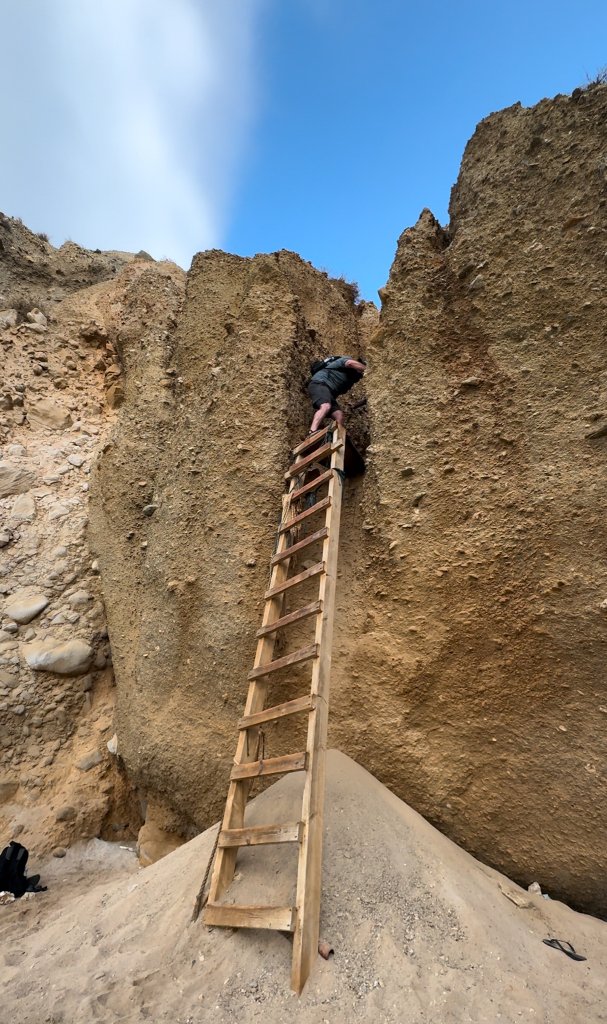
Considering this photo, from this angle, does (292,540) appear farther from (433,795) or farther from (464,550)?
(433,795)

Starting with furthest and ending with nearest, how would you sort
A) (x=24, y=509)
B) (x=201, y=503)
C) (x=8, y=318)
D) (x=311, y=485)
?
(x=8, y=318) < (x=24, y=509) < (x=201, y=503) < (x=311, y=485)

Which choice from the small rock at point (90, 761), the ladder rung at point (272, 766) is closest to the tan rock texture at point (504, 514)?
the ladder rung at point (272, 766)

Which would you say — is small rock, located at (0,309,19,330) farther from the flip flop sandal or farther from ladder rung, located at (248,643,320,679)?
the flip flop sandal

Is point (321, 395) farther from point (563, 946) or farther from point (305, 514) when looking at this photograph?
point (563, 946)

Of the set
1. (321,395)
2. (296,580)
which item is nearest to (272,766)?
(296,580)

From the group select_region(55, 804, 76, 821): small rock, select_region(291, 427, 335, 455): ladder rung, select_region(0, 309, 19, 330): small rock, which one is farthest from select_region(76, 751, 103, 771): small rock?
select_region(0, 309, 19, 330): small rock

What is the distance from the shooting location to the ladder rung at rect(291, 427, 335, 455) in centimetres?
493

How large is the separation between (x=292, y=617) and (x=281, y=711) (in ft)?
2.17

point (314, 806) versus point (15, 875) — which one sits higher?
point (314, 806)

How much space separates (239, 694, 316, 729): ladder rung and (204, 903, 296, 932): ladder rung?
986 mm

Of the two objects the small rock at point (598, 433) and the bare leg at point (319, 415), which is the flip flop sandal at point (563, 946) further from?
the bare leg at point (319, 415)

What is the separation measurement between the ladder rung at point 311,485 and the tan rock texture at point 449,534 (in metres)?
0.31

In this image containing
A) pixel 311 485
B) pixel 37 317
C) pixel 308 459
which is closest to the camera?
pixel 311 485

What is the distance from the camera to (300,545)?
4.25m
